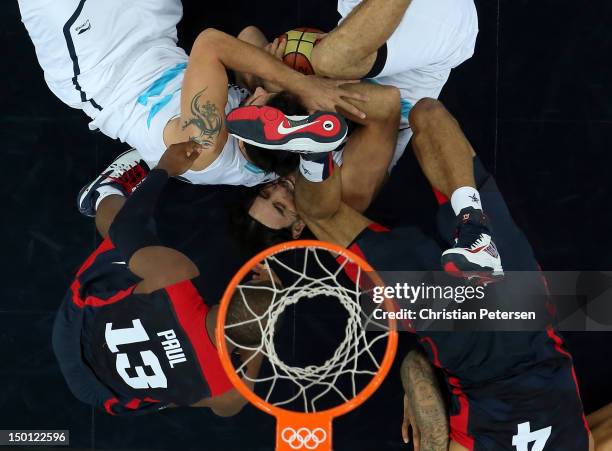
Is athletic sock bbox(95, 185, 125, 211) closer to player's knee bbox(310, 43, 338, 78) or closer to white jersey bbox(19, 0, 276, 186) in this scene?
white jersey bbox(19, 0, 276, 186)

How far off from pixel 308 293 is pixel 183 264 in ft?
2.12

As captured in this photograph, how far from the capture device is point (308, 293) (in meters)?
3.22

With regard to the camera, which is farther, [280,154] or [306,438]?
[280,154]

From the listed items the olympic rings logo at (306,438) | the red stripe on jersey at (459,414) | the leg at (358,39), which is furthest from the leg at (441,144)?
the olympic rings logo at (306,438)

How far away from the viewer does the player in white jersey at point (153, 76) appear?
2.73 metres

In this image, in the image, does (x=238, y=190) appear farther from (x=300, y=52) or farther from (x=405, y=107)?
(x=405, y=107)

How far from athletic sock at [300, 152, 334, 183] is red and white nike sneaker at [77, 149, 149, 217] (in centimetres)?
96

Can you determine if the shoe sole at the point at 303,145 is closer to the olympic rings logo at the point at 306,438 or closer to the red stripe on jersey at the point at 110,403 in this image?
the olympic rings logo at the point at 306,438

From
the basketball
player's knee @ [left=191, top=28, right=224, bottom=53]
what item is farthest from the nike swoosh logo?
player's knee @ [left=191, top=28, right=224, bottom=53]

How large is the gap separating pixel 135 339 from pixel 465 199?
1505 millimetres

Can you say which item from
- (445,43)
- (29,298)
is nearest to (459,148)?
(445,43)

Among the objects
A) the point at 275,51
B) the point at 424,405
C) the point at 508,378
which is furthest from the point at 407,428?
the point at 275,51

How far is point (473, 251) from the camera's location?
8.52 feet
